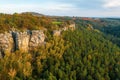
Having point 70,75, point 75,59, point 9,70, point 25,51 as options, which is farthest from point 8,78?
point 75,59

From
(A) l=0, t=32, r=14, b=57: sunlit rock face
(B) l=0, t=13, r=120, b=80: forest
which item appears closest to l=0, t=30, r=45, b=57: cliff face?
(A) l=0, t=32, r=14, b=57: sunlit rock face

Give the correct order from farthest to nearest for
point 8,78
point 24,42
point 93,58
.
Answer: point 93,58, point 24,42, point 8,78

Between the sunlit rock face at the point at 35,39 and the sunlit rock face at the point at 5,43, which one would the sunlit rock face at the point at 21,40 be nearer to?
the sunlit rock face at the point at 35,39

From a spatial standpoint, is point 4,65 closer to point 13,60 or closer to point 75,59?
point 13,60

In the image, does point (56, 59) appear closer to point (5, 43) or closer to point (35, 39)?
point (35, 39)

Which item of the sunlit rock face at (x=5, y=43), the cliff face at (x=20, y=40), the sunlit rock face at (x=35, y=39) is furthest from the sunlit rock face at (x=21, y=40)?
the sunlit rock face at (x=5, y=43)

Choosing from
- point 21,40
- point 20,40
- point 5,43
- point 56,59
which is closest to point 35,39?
point 21,40

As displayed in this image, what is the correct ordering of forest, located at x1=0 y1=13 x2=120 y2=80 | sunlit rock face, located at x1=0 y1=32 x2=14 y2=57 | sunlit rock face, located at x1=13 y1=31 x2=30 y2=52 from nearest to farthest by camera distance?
forest, located at x1=0 y1=13 x2=120 y2=80 → sunlit rock face, located at x1=0 y1=32 x2=14 y2=57 → sunlit rock face, located at x1=13 y1=31 x2=30 y2=52

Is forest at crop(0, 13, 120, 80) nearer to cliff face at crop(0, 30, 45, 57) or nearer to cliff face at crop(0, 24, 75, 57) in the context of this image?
cliff face at crop(0, 24, 75, 57)

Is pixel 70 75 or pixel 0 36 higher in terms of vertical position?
pixel 0 36
